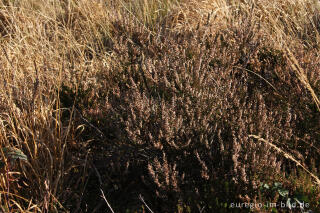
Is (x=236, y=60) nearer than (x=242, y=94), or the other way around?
(x=242, y=94)

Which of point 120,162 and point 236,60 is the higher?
point 236,60

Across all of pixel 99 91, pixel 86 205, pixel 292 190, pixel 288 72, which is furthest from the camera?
pixel 99 91

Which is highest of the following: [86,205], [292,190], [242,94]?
[242,94]

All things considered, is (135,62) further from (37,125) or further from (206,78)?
(37,125)

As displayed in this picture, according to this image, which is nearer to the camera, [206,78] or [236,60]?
[206,78]

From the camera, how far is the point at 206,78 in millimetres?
2658

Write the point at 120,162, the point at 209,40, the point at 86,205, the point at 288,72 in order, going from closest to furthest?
1. the point at 86,205
2. the point at 120,162
3. the point at 288,72
4. the point at 209,40

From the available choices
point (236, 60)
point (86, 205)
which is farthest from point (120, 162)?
point (236, 60)

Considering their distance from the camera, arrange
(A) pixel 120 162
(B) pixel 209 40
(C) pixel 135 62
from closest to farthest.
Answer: (A) pixel 120 162
(C) pixel 135 62
(B) pixel 209 40

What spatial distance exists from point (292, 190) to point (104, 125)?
1.31 metres

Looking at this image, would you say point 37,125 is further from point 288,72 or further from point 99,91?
point 288,72

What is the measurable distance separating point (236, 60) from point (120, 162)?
140 centimetres

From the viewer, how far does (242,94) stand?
2.66m

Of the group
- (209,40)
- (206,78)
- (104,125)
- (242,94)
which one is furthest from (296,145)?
(209,40)
